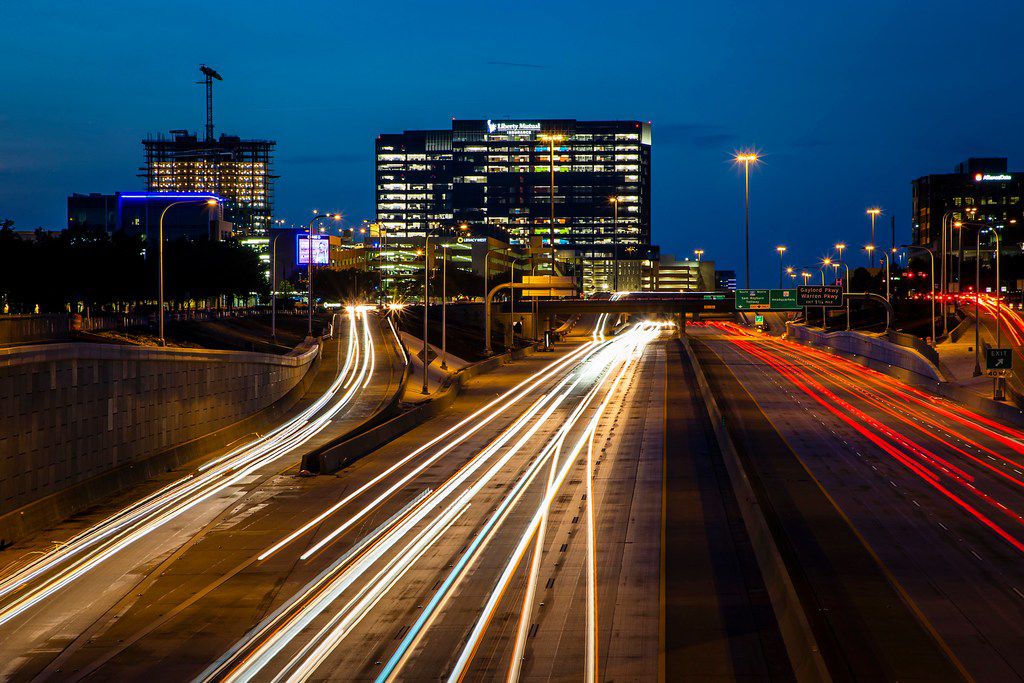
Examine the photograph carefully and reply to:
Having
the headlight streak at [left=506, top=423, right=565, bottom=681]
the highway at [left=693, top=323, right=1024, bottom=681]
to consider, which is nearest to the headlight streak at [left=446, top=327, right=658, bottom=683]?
the headlight streak at [left=506, top=423, right=565, bottom=681]

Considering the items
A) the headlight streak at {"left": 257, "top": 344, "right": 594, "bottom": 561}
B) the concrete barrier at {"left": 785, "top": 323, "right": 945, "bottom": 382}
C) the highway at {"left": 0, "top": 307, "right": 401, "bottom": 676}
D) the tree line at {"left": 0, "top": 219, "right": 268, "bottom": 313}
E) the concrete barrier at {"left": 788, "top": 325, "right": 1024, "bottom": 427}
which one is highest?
the tree line at {"left": 0, "top": 219, "right": 268, "bottom": 313}

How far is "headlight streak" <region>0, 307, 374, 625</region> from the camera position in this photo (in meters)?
19.7

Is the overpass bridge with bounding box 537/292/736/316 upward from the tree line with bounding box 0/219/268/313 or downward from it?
downward

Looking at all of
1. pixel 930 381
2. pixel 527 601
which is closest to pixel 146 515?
pixel 527 601

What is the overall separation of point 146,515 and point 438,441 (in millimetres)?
17336

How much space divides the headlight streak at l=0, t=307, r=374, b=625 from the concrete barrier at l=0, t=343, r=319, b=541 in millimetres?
1083

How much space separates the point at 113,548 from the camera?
22.7 metres

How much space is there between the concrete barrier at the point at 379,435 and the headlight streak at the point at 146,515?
2427mm

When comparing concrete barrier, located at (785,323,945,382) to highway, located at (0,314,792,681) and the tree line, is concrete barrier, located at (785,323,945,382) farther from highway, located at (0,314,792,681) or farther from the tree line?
the tree line

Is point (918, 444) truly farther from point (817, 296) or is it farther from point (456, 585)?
point (817, 296)

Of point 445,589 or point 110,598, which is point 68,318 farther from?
point 445,589

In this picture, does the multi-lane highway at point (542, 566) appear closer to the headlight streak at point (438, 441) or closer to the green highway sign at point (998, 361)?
the headlight streak at point (438, 441)

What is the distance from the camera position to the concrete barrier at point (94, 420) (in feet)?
77.4

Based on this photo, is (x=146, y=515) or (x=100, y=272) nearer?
(x=146, y=515)
